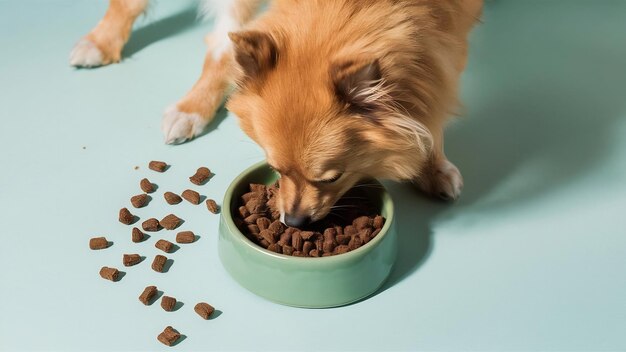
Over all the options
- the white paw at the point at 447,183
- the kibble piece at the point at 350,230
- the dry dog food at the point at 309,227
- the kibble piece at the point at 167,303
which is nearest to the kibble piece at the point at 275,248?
the dry dog food at the point at 309,227

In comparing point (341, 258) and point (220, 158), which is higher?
point (341, 258)

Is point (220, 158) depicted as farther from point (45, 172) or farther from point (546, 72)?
point (546, 72)

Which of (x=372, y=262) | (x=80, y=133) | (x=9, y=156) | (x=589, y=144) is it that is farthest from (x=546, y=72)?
(x=9, y=156)

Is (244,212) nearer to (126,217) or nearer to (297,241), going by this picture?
(297,241)

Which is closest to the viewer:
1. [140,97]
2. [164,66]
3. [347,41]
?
[347,41]

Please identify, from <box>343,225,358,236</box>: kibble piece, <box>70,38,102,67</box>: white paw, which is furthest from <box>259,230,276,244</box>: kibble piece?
<box>70,38,102,67</box>: white paw

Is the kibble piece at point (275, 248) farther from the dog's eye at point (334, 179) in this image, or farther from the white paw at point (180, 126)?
the white paw at point (180, 126)

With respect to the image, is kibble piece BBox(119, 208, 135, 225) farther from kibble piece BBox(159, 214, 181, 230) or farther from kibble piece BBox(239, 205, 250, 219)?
kibble piece BBox(239, 205, 250, 219)

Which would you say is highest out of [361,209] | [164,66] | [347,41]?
[347,41]
